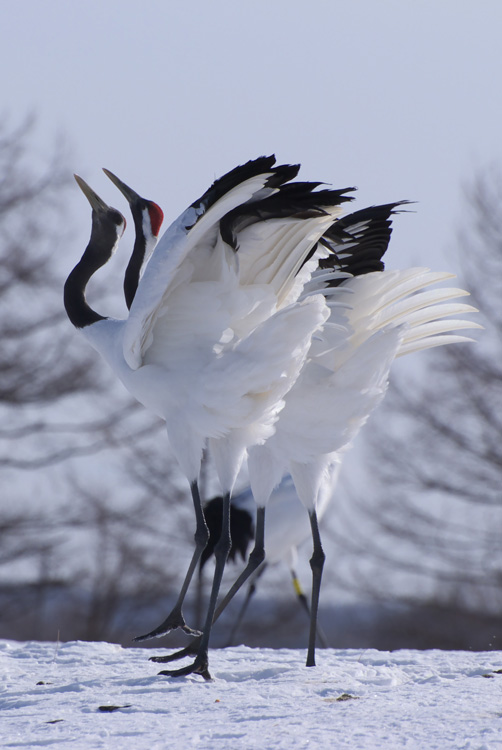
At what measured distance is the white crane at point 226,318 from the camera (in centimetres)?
416

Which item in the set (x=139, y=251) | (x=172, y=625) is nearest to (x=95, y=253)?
(x=139, y=251)

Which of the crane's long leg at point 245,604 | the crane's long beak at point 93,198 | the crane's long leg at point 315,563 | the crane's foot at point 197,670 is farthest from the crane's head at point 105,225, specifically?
the crane's long leg at point 245,604

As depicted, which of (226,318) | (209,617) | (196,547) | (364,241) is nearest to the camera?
(226,318)

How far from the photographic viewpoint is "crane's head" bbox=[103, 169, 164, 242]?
5.38 metres

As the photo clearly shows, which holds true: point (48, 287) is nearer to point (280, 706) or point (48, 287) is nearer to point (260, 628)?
point (260, 628)

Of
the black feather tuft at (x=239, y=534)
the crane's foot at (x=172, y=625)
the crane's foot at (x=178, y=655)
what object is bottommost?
the crane's foot at (x=178, y=655)

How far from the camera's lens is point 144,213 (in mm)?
5387

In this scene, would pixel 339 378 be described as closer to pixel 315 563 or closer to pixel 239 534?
pixel 315 563

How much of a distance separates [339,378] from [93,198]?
1.73m

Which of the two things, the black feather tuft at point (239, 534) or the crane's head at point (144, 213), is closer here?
the crane's head at point (144, 213)

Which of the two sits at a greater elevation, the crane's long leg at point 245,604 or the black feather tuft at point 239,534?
the black feather tuft at point 239,534

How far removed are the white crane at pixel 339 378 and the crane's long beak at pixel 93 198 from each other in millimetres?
1248

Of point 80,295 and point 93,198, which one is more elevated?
point 93,198

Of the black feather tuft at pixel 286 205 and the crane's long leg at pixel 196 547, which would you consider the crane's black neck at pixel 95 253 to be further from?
the black feather tuft at pixel 286 205
